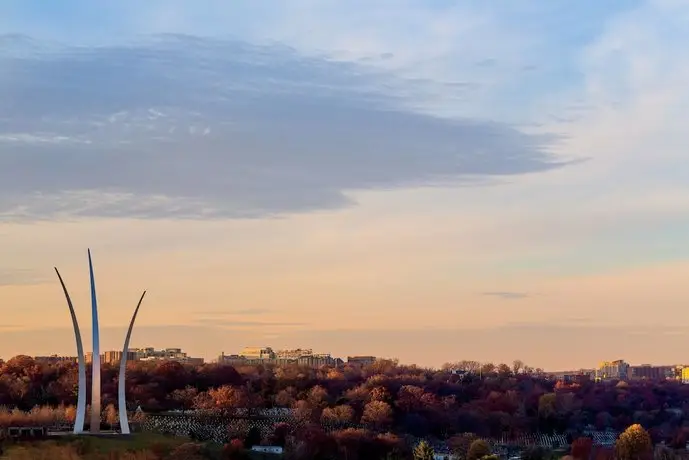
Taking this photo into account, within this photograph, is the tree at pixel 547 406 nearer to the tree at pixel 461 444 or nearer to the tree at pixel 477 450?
the tree at pixel 461 444

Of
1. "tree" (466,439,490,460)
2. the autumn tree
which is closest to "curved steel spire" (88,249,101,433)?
"tree" (466,439,490,460)

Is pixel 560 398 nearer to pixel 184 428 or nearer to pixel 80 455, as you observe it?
pixel 184 428

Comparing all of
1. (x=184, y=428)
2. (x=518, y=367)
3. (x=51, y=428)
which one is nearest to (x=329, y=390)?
(x=184, y=428)

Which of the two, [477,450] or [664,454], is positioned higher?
[477,450]

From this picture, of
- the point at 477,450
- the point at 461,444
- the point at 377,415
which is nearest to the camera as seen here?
the point at 477,450

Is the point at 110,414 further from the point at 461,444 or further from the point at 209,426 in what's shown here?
the point at 461,444

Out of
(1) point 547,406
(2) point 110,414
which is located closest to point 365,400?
(1) point 547,406
